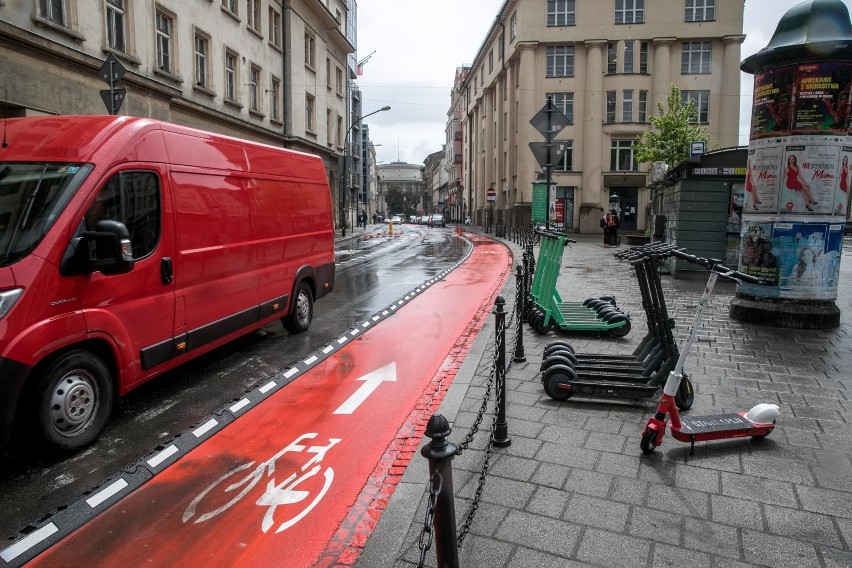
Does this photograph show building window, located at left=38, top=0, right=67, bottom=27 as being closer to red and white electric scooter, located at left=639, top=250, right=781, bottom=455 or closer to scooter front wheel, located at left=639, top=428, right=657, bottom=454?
red and white electric scooter, located at left=639, top=250, right=781, bottom=455

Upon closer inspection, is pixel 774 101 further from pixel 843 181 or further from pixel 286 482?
pixel 286 482

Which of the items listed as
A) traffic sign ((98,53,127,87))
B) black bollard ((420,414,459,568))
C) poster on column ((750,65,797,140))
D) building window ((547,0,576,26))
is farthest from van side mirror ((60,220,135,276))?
building window ((547,0,576,26))

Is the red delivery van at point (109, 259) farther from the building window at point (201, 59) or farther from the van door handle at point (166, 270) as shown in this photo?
the building window at point (201, 59)

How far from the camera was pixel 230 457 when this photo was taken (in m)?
4.64

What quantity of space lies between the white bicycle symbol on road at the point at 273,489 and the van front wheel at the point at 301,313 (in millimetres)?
4156

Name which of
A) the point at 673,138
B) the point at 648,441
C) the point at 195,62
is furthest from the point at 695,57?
the point at 648,441

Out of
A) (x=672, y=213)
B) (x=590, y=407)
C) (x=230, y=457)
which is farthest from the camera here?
(x=672, y=213)

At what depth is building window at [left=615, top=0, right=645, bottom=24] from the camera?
4497 centimetres

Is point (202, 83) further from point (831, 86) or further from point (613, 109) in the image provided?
point (613, 109)

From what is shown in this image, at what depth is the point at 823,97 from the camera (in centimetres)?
809

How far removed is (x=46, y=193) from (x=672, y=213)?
1414 cm

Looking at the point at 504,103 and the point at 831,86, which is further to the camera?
the point at 504,103

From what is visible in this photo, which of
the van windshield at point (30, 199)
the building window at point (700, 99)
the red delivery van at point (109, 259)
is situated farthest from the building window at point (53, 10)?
the building window at point (700, 99)

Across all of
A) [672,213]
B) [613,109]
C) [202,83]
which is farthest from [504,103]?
[672,213]
